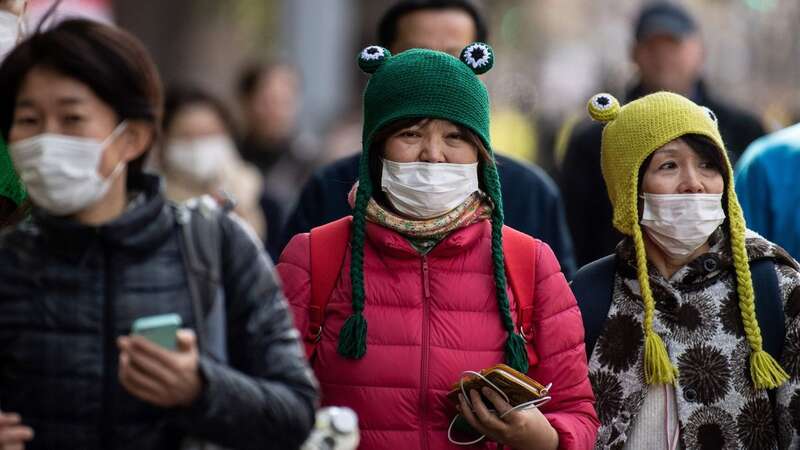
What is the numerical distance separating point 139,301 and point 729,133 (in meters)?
5.29

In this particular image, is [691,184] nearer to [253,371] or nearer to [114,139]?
[253,371]

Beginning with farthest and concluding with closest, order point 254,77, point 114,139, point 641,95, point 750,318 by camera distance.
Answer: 1. point 254,77
2. point 641,95
3. point 750,318
4. point 114,139

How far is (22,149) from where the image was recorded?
4.16 meters

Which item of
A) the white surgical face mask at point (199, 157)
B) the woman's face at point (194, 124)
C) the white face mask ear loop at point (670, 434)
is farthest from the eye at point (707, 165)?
the woman's face at point (194, 124)

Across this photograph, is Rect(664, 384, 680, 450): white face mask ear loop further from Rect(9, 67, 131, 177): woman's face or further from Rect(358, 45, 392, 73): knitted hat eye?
Rect(9, 67, 131, 177): woman's face

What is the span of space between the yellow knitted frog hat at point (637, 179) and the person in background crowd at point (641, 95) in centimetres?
189

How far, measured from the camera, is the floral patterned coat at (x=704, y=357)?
5.35 m

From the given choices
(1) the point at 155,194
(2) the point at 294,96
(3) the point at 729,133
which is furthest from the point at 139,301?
(2) the point at 294,96

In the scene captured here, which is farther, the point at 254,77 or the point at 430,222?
the point at 254,77

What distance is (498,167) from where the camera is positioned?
6746 mm

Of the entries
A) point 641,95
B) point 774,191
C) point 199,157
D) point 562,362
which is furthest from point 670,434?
point 199,157

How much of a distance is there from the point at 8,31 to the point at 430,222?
154cm

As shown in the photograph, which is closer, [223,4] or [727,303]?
[727,303]

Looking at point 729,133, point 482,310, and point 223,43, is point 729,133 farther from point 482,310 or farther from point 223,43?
point 223,43
